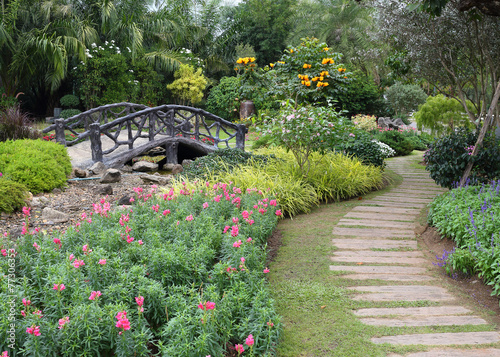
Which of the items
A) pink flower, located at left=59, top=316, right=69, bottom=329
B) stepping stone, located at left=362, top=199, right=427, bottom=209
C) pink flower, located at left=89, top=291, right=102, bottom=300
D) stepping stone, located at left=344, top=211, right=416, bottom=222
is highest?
pink flower, located at left=89, top=291, right=102, bottom=300

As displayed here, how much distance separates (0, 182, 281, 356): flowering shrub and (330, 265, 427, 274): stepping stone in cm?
87

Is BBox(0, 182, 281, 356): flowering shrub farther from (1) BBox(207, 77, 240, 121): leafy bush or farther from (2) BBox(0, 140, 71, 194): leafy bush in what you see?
(1) BBox(207, 77, 240, 121): leafy bush

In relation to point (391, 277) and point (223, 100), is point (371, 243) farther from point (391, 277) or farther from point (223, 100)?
point (223, 100)

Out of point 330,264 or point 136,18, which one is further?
point 136,18

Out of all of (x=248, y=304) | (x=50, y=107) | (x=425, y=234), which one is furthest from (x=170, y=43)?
(x=248, y=304)

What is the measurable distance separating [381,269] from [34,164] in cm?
557

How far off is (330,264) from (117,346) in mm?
2386

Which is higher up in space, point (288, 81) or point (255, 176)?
point (288, 81)

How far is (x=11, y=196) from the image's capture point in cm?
541

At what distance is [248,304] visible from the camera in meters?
2.85

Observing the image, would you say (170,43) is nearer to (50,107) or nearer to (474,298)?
(50,107)

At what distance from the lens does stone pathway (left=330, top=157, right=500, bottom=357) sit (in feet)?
8.98

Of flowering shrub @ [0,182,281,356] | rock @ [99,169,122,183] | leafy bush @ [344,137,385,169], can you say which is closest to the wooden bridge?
rock @ [99,169,122,183]

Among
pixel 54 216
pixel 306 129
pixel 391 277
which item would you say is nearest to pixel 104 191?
pixel 54 216
